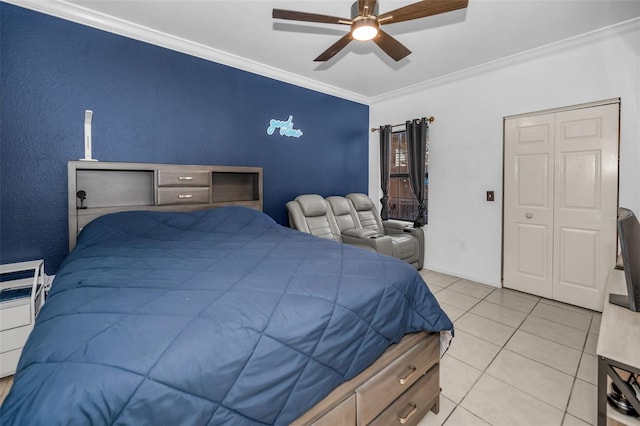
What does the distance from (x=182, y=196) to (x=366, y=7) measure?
2.23 meters

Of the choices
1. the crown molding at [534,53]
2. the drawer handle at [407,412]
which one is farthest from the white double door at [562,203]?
the drawer handle at [407,412]

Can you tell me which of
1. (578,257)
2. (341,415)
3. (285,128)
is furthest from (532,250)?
(285,128)

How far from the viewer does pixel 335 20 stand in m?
1.89

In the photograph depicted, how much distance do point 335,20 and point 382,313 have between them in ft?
6.21

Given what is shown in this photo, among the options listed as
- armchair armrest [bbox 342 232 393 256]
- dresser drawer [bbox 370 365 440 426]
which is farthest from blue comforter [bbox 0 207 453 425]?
armchair armrest [bbox 342 232 393 256]

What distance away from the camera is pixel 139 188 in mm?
2668

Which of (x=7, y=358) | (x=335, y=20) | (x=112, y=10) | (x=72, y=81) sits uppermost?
(x=112, y=10)

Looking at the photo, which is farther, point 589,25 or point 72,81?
point 589,25

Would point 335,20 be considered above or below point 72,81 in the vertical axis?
above

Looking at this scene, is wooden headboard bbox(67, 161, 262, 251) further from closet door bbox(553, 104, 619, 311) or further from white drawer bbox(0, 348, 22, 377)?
closet door bbox(553, 104, 619, 311)

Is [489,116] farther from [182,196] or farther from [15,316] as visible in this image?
[15,316]

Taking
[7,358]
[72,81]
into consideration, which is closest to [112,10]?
[72,81]

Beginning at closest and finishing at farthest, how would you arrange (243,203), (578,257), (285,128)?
(578,257) < (243,203) < (285,128)

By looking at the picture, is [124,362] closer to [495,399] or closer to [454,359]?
[495,399]
